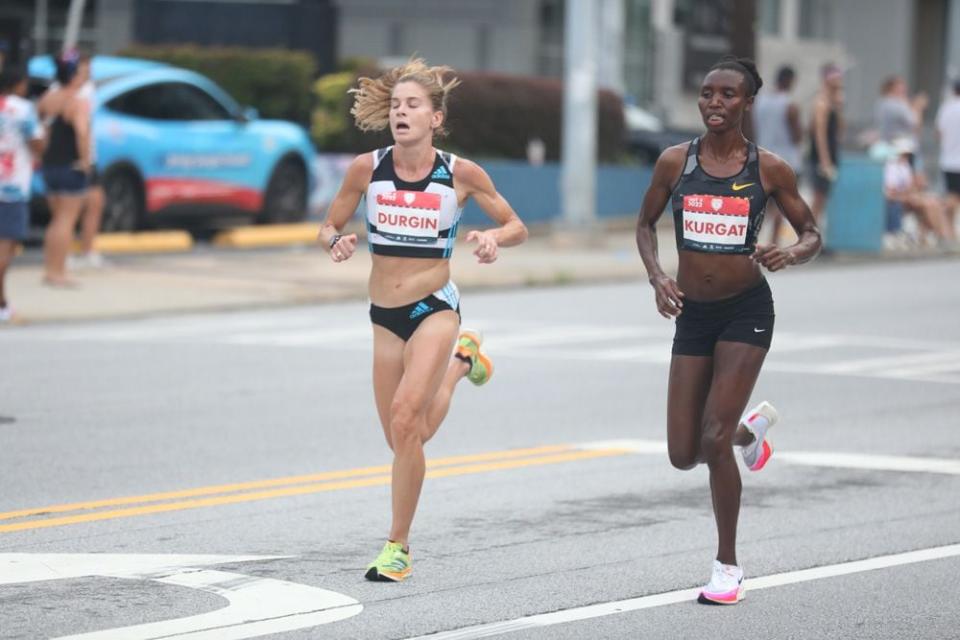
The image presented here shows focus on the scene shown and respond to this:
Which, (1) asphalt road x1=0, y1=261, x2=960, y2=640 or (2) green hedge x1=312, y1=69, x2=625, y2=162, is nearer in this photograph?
(1) asphalt road x1=0, y1=261, x2=960, y2=640

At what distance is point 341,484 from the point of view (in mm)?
9195

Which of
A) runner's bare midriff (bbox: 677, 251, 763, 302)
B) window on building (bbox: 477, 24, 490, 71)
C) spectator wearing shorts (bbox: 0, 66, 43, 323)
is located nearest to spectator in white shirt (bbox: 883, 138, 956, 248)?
spectator wearing shorts (bbox: 0, 66, 43, 323)

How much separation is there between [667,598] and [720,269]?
1214 mm

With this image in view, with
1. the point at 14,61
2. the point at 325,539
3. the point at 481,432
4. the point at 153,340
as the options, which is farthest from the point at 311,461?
the point at 14,61

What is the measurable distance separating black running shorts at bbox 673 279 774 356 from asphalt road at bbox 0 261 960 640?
90 centimetres

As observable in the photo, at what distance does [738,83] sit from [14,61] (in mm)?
18307

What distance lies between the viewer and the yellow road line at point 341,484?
8148 mm

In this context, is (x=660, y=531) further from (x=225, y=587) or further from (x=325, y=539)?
(x=225, y=587)

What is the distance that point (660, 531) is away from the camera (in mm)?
8188

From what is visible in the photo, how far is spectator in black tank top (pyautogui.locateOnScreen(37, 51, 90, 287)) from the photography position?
673 inches

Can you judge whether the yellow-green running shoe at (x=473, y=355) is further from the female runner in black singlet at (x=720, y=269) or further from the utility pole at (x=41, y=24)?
the utility pole at (x=41, y=24)

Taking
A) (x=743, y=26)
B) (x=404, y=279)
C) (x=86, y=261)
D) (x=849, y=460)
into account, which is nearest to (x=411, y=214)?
(x=404, y=279)

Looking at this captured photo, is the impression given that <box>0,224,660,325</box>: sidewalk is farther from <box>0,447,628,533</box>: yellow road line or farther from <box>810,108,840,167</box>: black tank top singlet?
<box>0,447,628,533</box>: yellow road line

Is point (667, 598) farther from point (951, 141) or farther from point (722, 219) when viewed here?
point (951, 141)
